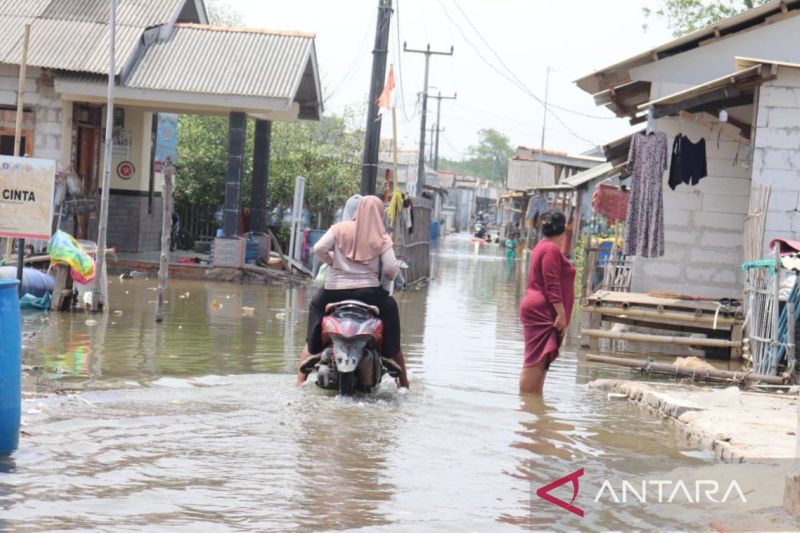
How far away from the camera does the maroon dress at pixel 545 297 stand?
31.0ft

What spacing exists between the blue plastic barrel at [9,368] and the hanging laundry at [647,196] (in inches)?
392

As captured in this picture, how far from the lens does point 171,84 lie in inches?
847

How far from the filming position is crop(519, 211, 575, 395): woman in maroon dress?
945cm

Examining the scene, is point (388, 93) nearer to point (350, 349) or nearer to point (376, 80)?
point (376, 80)

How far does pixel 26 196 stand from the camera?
36.3 feet

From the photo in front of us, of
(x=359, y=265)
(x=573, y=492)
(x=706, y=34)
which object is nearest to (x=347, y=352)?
(x=359, y=265)

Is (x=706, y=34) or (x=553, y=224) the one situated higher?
(x=706, y=34)

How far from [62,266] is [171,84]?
7.59 m

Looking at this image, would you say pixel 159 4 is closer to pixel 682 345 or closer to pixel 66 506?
pixel 682 345

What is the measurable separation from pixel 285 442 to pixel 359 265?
7.13 ft

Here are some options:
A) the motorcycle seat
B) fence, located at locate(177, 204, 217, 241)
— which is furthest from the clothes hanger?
fence, located at locate(177, 204, 217, 241)

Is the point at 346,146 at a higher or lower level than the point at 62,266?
higher

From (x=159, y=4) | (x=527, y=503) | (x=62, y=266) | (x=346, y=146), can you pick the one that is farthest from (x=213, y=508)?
(x=346, y=146)

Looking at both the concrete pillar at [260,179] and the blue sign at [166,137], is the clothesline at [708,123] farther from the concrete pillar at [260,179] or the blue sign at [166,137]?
the blue sign at [166,137]
